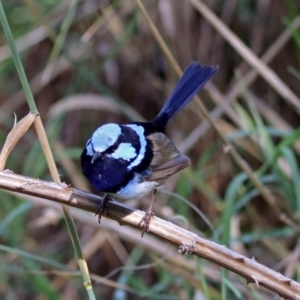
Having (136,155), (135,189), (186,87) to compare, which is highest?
(186,87)

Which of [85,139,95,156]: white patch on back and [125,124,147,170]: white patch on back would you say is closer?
[85,139,95,156]: white patch on back

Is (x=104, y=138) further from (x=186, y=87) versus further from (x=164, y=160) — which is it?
(x=186, y=87)

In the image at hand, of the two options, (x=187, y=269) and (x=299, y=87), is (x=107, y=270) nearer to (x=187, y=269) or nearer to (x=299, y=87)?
(x=187, y=269)

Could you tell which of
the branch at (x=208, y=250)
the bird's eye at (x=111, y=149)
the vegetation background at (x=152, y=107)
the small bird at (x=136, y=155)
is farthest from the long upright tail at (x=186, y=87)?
the branch at (x=208, y=250)

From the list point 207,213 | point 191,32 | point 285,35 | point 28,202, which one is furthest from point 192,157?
point 28,202

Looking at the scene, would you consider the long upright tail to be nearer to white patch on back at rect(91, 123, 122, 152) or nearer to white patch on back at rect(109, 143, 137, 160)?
white patch on back at rect(109, 143, 137, 160)

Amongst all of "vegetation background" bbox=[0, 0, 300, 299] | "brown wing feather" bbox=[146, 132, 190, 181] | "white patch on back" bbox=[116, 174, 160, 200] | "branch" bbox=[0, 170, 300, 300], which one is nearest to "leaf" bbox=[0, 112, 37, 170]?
"branch" bbox=[0, 170, 300, 300]

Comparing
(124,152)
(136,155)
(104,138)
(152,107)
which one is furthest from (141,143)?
(152,107)

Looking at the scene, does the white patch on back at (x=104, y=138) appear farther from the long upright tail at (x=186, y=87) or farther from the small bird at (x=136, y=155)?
the long upright tail at (x=186, y=87)
